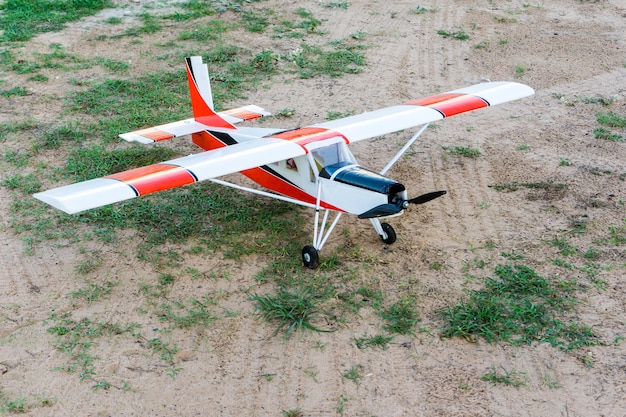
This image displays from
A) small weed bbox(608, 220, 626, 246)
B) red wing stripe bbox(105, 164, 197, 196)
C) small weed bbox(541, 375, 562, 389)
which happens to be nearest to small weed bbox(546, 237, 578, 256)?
small weed bbox(608, 220, 626, 246)

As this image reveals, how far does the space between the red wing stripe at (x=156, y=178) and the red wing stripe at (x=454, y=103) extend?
3308mm

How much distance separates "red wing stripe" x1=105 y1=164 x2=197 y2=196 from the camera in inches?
253

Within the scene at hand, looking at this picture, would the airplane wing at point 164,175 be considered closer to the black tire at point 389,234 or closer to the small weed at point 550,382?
the black tire at point 389,234

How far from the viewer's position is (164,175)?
6578 mm

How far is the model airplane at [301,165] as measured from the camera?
21.2 ft

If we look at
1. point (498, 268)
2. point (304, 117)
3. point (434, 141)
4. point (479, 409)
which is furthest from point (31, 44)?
point (479, 409)

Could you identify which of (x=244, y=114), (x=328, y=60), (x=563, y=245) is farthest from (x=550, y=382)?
(x=328, y=60)

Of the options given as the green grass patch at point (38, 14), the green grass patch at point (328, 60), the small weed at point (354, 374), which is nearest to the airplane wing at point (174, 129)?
the green grass patch at point (328, 60)

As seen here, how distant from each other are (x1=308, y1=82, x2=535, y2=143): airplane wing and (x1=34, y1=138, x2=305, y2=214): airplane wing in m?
0.83

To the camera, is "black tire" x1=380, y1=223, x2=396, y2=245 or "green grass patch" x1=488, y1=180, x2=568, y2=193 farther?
"green grass patch" x1=488, y1=180, x2=568, y2=193

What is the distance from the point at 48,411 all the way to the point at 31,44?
35.6 ft

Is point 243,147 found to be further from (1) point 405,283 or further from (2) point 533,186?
(2) point 533,186

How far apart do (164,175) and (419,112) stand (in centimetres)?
330

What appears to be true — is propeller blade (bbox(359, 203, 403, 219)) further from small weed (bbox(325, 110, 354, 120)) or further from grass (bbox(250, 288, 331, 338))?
small weed (bbox(325, 110, 354, 120))
